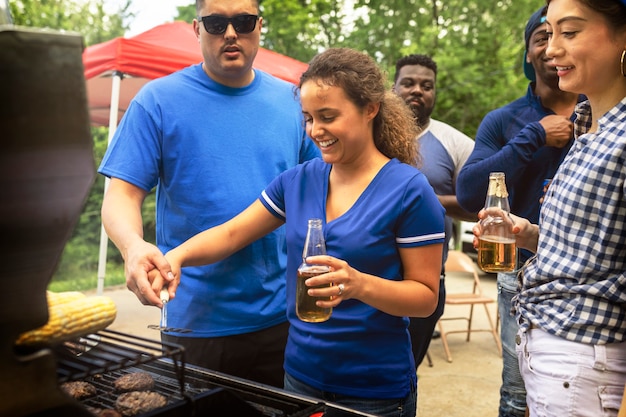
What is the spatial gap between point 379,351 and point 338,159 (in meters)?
0.68

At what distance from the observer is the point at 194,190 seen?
8.16 ft

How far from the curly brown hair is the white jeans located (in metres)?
0.88

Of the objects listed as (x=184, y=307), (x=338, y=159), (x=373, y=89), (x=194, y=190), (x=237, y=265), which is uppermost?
(x=373, y=89)

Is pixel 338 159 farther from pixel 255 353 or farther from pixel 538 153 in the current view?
pixel 538 153

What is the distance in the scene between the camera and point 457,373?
5.90 m

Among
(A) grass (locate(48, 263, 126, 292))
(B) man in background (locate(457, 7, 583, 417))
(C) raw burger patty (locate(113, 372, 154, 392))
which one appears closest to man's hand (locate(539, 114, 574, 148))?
(B) man in background (locate(457, 7, 583, 417))

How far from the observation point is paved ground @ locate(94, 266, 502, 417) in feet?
16.6

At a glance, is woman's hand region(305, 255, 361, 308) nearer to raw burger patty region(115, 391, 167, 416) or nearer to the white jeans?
raw burger patty region(115, 391, 167, 416)

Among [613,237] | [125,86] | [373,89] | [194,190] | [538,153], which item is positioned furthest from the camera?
[125,86]

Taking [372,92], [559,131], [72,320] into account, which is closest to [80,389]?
[72,320]

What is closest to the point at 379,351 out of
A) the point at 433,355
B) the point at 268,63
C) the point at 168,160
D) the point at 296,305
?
the point at 296,305

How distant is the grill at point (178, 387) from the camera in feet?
4.28

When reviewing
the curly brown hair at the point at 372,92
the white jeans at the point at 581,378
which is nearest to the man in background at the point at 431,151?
the curly brown hair at the point at 372,92

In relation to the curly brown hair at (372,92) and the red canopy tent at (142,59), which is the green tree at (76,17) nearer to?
the red canopy tent at (142,59)
